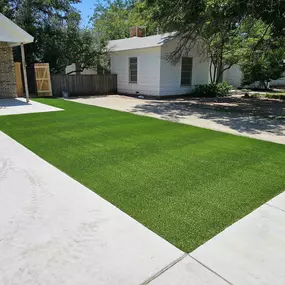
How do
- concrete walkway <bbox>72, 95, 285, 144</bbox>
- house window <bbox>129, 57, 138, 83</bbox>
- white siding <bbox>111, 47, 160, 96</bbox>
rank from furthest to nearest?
house window <bbox>129, 57, 138, 83</bbox> → white siding <bbox>111, 47, 160, 96</bbox> → concrete walkway <bbox>72, 95, 285, 144</bbox>

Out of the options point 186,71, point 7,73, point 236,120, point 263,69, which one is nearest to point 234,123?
point 236,120

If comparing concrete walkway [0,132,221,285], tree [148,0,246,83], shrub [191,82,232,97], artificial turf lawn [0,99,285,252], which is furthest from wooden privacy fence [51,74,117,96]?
concrete walkway [0,132,221,285]

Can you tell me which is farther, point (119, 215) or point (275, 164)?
point (275, 164)

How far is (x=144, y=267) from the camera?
6.56ft

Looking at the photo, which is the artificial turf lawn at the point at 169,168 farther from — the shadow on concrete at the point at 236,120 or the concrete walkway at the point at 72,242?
the shadow on concrete at the point at 236,120

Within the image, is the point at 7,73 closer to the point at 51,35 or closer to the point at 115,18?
the point at 51,35

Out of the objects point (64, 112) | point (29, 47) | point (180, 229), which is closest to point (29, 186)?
point (180, 229)

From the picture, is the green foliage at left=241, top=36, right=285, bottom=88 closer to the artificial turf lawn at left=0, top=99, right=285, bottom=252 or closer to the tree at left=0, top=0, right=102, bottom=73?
the tree at left=0, top=0, right=102, bottom=73

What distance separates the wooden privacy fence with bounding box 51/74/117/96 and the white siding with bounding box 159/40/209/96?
3.79 meters

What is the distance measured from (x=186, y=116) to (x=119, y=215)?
664 cm

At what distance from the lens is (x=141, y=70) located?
591 inches

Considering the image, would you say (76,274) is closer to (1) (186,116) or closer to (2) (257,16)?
(1) (186,116)

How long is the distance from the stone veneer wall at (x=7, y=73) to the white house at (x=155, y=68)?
20.2 feet

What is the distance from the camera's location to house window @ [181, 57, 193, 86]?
1514 cm
